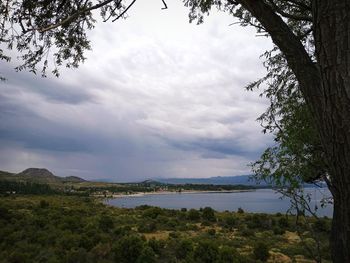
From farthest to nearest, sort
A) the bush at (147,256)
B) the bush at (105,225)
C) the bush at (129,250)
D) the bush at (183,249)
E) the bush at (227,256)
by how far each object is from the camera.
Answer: the bush at (105,225)
the bush at (183,249)
the bush at (129,250)
the bush at (147,256)
the bush at (227,256)

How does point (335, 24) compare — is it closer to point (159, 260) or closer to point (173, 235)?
point (159, 260)

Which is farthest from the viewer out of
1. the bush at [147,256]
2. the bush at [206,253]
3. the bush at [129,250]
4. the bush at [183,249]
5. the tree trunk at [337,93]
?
the bush at [183,249]

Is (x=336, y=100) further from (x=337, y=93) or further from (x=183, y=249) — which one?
(x=183, y=249)

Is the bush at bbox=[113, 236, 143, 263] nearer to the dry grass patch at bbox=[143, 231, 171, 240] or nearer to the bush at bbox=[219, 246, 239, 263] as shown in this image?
the bush at bbox=[219, 246, 239, 263]


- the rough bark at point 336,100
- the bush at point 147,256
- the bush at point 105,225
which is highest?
the rough bark at point 336,100

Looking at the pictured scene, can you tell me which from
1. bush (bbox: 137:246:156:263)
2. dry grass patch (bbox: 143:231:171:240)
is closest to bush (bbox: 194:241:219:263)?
bush (bbox: 137:246:156:263)

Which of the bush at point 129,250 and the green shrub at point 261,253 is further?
the green shrub at point 261,253

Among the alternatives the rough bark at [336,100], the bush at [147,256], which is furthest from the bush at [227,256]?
the rough bark at [336,100]

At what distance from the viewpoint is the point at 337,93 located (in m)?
2.28

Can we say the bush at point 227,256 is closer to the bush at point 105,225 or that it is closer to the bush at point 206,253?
the bush at point 206,253

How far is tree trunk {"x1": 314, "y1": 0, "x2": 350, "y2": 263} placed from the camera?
2.26 meters

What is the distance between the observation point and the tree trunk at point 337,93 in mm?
2264

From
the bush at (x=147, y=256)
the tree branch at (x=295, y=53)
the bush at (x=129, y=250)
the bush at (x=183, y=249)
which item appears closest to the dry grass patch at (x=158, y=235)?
the bush at (x=183, y=249)

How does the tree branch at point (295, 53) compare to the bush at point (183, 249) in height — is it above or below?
above
